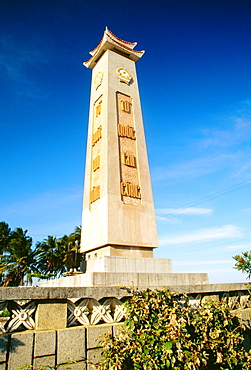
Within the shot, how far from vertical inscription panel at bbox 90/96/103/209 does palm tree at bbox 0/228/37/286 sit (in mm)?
20399

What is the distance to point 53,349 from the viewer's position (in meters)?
3.22

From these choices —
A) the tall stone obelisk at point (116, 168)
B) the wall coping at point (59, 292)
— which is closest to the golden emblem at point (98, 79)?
the tall stone obelisk at point (116, 168)

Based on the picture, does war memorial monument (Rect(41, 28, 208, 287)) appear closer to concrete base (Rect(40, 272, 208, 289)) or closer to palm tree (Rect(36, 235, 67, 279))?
concrete base (Rect(40, 272, 208, 289))

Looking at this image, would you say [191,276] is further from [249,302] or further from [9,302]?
[9,302]

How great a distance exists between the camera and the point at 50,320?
334 cm

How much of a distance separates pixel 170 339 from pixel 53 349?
1.51 m

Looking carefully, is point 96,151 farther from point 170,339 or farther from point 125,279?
point 170,339

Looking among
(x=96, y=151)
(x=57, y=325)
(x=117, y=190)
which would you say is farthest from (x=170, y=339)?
(x=96, y=151)

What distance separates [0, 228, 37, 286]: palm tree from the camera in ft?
92.9

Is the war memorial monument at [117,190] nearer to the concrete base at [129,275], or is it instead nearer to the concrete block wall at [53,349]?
the concrete base at [129,275]

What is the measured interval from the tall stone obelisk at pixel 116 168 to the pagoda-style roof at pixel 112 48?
0.17 ft

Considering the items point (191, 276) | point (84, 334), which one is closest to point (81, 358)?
point (84, 334)

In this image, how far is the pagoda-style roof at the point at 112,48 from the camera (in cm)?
1393

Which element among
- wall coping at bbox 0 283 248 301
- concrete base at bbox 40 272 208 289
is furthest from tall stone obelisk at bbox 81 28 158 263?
wall coping at bbox 0 283 248 301
